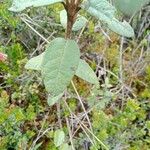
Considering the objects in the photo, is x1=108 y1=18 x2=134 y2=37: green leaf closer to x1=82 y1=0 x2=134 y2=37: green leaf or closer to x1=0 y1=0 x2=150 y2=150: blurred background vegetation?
x1=82 y1=0 x2=134 y2=37: green leaf

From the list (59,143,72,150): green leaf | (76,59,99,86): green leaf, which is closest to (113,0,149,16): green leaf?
(76,59,99,86): green leaf

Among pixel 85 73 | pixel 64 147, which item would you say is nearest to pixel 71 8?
pixel 85 73

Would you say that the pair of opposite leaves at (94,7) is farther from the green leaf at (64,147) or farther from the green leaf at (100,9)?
the green leaf at (64,147)

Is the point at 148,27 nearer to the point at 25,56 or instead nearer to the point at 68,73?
the point at 25,56

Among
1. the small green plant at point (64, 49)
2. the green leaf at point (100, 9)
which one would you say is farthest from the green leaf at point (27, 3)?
the green leaf at point (100, 9)

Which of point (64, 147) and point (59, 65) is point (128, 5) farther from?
point (64, 147)

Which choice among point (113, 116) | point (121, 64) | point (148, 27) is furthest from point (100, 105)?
point (148, 27)
